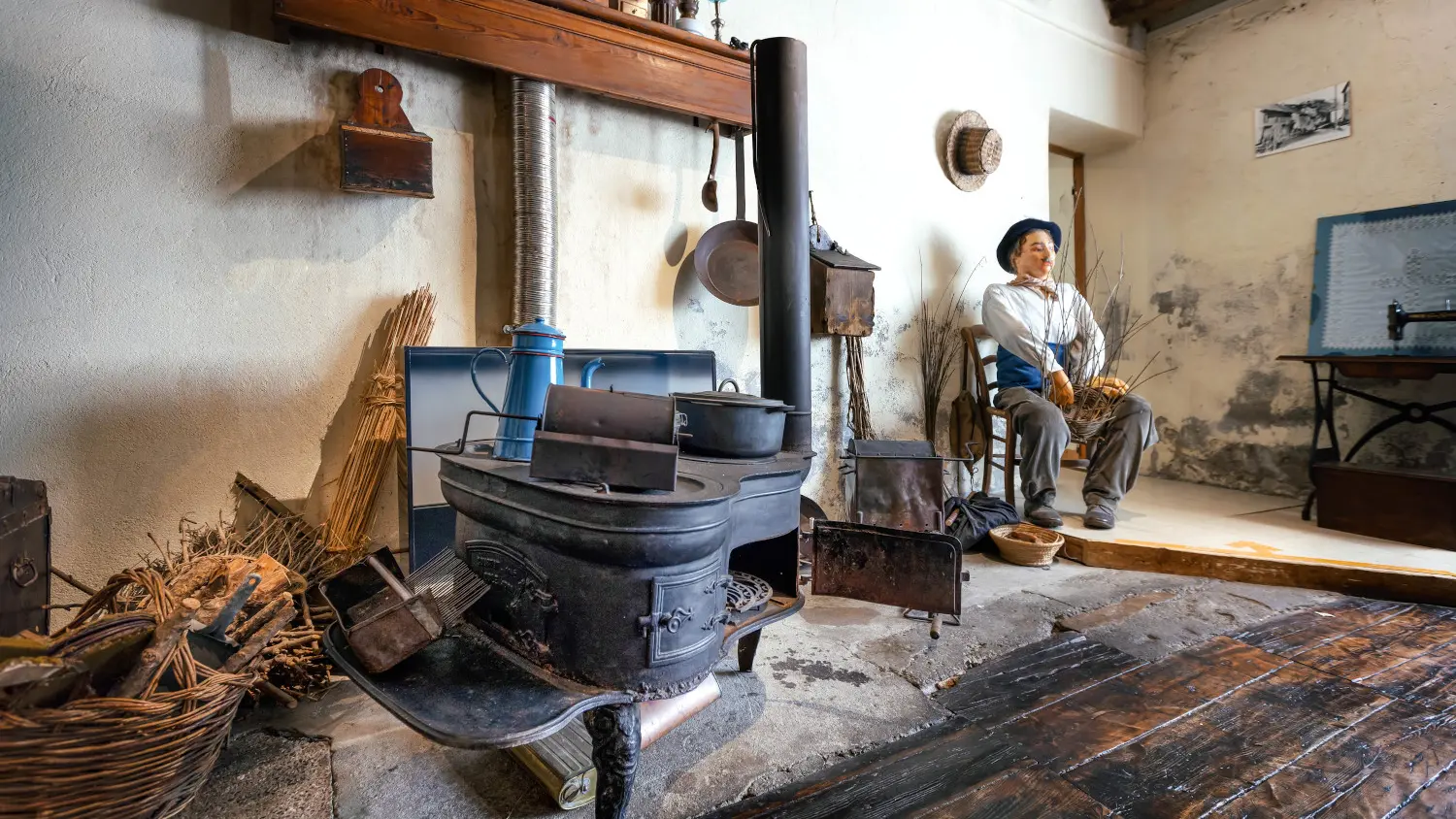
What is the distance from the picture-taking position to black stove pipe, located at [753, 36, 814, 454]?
223 cm

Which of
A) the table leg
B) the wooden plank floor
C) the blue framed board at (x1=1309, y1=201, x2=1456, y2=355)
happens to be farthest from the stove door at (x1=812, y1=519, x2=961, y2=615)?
the blue framed board at (x1=1309, y1=201, x2=1456, y2=355)

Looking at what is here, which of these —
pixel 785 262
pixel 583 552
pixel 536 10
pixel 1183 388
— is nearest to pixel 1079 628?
pixel 785 262

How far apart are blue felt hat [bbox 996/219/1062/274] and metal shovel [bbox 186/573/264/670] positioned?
12.0 feet

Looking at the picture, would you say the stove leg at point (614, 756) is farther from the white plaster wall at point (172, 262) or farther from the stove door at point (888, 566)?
the white plaster wall at point (172, 262)

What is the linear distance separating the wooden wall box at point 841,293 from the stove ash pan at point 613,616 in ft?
6.18

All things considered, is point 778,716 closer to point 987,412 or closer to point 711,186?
point 711,186

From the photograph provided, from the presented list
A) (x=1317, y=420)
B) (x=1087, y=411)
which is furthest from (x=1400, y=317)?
(x=1087, y=411)

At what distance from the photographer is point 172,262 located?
77.4 inches

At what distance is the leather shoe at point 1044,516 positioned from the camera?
320cm

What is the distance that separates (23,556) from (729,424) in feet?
5.33

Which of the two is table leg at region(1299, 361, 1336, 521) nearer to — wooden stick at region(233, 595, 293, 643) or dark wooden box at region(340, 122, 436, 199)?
dark wooden box at region(340, 122, 436, 199)

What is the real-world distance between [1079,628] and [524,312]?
2.20 m

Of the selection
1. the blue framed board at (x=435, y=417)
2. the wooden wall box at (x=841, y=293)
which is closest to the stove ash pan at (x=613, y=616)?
the blue framed board at (x=435, y=417)

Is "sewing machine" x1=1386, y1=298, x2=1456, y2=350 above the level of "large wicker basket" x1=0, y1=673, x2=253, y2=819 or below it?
above
